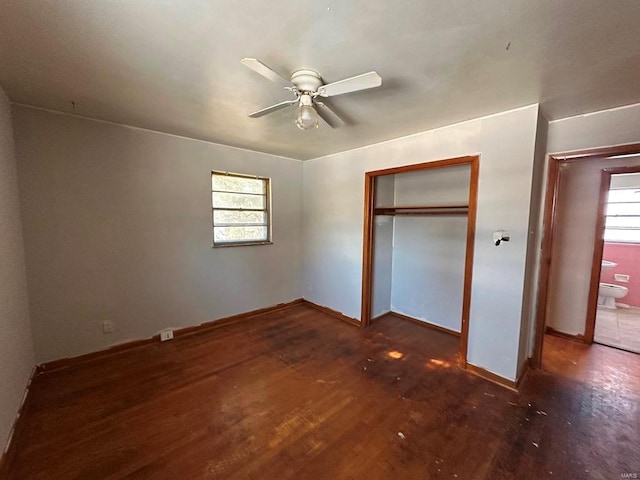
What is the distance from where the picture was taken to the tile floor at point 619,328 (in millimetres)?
3178

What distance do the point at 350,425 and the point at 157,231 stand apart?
2768 mm

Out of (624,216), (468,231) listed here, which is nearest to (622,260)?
(624,216)

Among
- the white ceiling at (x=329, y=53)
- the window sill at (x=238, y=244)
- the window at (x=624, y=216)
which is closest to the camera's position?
the white ceiling at (x=329, y=53)

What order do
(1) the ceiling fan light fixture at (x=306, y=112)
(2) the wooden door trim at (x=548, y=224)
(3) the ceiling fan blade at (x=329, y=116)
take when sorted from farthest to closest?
(2) the wooden door trim at (x=548, y=224)
(3) the ceiling fan blade at (x=329, y=116)
(1) the ceiling fan light fixture at (x=306, y=112)

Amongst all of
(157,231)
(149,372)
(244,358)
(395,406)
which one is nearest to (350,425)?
(395,406)

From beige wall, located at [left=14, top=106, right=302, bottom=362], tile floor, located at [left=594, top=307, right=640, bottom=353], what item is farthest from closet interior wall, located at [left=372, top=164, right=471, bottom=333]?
beige wall, located at [left=14, top=106, right=302, bottom=362]

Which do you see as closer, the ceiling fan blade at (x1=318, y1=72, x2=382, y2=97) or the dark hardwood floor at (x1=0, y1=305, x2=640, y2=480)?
the ceiling fan blade at (x1=318, y1=72, x2=382, y2=97)

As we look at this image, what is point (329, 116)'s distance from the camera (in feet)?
7.81

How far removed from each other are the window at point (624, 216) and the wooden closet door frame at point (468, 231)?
3701 millimetres

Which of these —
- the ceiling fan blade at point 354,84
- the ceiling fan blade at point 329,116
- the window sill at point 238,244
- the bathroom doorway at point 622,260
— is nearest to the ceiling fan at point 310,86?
the ceiling fan blade at point 354,84

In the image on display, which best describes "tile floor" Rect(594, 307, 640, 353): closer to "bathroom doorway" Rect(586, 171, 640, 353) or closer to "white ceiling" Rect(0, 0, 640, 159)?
"bathroom doorway" Rect(586, 171, 640, 353)

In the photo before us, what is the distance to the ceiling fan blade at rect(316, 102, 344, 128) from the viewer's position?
218 centimetres

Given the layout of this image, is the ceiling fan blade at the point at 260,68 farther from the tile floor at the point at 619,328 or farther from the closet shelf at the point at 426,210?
the tile floor at the point at 619,328

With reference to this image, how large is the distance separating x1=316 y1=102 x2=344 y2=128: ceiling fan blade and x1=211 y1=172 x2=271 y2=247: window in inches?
68.0
